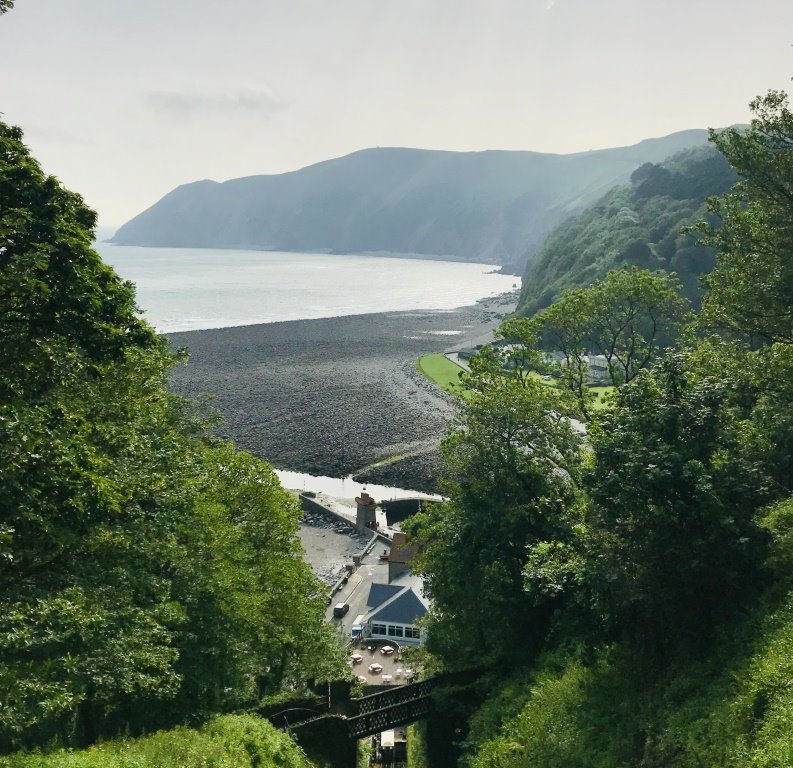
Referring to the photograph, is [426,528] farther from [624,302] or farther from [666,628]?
[624,302]

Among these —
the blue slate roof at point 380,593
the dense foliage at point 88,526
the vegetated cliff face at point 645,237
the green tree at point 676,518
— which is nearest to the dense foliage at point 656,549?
the green tree at point 676,518

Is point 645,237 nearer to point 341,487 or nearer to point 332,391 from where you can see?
point 332,391

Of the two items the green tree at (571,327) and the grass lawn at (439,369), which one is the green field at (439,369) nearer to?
the grass lawn at (439,369)

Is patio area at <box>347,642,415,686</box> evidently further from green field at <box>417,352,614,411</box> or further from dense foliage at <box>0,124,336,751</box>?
green field at <box>417,352,614,411</box>

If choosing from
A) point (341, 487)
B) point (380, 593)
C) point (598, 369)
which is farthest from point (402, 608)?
point (598, 369)

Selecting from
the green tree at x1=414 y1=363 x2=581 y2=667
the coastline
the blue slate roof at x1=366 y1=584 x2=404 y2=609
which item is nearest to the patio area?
the blue slate roof at x1=366 y1=584 x2=404 y2=609
